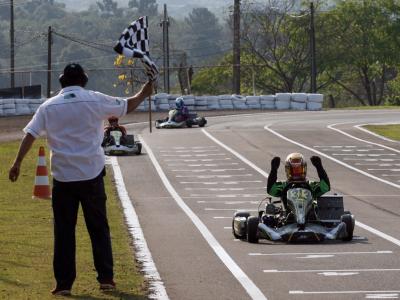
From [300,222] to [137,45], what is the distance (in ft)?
12.4

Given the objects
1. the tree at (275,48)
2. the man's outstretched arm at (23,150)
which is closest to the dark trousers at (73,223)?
the man's outstretched arm at (23,150)

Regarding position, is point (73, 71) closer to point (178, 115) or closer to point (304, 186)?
point (304, 186)

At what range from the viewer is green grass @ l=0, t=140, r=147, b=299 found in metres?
10.8

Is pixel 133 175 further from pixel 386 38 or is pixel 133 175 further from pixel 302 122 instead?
pixel 386 38

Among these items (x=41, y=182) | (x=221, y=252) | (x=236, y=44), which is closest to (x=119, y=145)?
(x=41, y=182)

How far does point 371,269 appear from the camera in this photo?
12.4 meters

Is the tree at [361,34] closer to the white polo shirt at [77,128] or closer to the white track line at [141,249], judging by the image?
the white track line at [141,249]

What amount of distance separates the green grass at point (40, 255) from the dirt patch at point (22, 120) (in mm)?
20649

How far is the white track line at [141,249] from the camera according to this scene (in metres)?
11.0

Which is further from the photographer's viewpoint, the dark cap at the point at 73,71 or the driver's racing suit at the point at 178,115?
the driver's racing suit at the point at 178,115

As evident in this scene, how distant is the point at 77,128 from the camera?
10.7m

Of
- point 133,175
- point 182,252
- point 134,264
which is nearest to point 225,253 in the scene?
point 182,252

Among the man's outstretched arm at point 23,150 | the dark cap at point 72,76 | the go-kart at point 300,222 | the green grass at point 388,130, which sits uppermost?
the dark cap at point 72,76

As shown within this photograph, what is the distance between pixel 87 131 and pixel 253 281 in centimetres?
215
